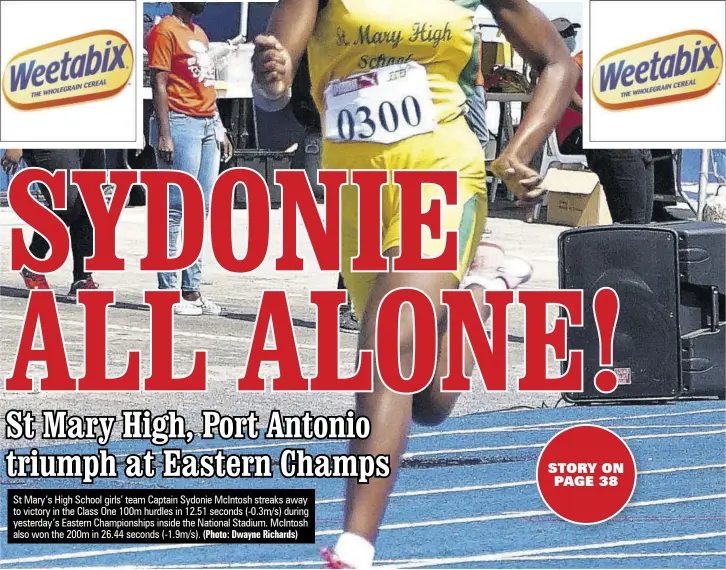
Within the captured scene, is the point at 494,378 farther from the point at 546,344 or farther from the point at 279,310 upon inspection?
the point at 279,310

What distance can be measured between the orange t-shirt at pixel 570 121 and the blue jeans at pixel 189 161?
0.97 meters

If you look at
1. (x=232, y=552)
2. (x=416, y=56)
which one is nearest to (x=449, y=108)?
(x=416, y=56)

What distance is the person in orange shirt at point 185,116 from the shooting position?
15.9 feet

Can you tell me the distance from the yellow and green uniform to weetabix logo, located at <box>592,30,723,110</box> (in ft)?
2.39

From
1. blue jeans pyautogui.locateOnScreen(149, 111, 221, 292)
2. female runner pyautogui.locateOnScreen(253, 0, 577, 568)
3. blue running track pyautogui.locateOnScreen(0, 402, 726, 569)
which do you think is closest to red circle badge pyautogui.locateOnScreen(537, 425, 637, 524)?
blue running track pyautogui.locateOnScreen(0, 402, 726, 569)

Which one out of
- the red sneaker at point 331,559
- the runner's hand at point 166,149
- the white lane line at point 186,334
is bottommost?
the red sneaker at point 331,559

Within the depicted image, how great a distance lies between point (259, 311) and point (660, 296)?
1.24 m

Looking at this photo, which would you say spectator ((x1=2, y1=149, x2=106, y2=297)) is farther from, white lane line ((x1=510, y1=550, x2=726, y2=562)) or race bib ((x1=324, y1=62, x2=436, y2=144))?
white lane line ((x1=510, y1=550, x2=726, y2=562))

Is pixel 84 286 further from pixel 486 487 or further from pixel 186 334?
pixel 486 487

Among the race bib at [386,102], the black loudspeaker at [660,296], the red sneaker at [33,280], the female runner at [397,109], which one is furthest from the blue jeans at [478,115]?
the red sneaker at [33,280]

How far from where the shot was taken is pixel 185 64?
5168 mm

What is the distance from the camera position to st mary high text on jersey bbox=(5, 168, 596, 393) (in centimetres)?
467

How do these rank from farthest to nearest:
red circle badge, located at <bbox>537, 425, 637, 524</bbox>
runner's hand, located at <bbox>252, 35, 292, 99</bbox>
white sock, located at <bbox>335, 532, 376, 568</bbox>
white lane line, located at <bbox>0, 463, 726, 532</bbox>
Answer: red circle badge, located at <bbox>537, 425, 637, 524</bbox> → white lane line, located at <bbox>0, 463, 726, 532</bbox> → white sock, located at <bbox>335, 532, 376, 568</bbox> → runner's hand, located at <bbox>252, 35, 292, 99</bbox>
